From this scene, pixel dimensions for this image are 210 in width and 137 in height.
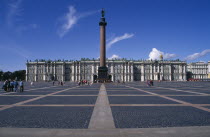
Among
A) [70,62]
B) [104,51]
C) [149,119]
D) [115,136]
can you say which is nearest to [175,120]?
[149,119]

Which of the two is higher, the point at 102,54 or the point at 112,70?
the point at 102,54

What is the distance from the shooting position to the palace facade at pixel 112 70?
121 meters

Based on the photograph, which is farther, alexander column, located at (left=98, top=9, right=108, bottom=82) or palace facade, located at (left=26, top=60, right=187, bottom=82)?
palace facade, located at (left=26, top=60, right=187, bottom=82)

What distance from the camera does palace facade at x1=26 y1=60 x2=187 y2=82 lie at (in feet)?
397

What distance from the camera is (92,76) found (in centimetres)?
12019

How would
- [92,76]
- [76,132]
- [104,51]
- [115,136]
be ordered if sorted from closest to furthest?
1. [115,136]
2. [76,132]
3. [104,51]
4. [92,76]

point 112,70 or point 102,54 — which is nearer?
point 102,54

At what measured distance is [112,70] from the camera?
122 metres

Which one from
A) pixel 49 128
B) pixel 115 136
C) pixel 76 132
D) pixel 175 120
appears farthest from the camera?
pixel 175 120

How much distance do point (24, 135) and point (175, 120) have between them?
554 centimetres

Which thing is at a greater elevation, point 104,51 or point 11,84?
point 104,51

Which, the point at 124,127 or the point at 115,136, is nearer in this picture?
the point at 115,136

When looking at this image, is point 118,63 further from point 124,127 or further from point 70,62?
point 124,127

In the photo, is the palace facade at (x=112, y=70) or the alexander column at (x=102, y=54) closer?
the alexander column at (x=102, y=54)
